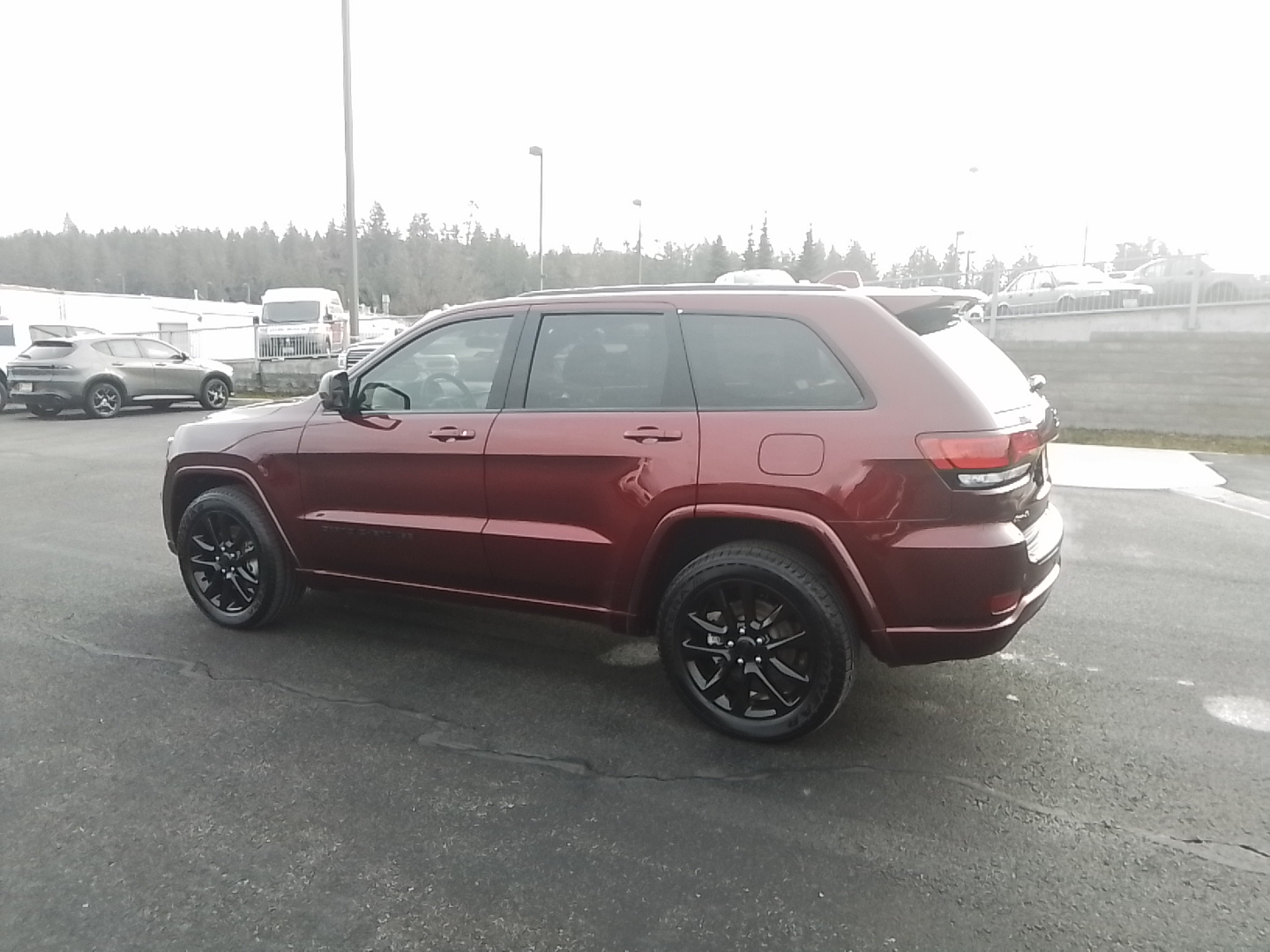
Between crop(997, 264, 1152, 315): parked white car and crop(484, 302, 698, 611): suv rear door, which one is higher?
crop(997, 264, 1152, 315): parked white car

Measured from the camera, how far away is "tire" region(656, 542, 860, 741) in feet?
11.0

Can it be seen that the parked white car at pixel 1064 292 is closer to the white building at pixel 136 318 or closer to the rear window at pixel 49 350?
the white building at pixel 136 318

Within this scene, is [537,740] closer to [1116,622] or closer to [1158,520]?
[1116,622]

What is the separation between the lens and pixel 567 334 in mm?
3982

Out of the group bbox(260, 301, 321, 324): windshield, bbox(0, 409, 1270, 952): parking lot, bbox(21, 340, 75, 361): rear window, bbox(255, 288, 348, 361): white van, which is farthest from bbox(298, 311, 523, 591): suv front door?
bbox(260, 301, 321, 324): windshield

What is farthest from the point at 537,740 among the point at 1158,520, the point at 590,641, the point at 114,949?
the point at 1158,520

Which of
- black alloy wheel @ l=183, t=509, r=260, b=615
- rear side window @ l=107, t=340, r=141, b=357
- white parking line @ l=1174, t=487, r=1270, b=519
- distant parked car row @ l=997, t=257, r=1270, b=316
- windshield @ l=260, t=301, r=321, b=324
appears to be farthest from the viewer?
windshield @ l=260, t=301, r=321, b=324

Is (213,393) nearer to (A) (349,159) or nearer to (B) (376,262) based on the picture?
(A) (349,159)

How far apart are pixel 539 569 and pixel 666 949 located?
181 centimetres

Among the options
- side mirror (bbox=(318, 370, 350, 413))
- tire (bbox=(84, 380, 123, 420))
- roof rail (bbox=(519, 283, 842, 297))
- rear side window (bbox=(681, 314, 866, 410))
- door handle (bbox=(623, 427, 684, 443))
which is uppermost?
roof rail (bbox=(519, 283, 842, 297))

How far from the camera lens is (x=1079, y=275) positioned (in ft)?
59.9

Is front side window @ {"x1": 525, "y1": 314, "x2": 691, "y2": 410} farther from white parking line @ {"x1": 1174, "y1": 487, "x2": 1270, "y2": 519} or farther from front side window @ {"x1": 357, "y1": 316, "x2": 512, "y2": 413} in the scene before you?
white parking line @ {"x1": 1174, "y1": 487, "x2": 1270, "y2": 519}

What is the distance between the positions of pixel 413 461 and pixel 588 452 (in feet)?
3.18

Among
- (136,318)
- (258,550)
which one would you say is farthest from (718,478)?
(136,318)
